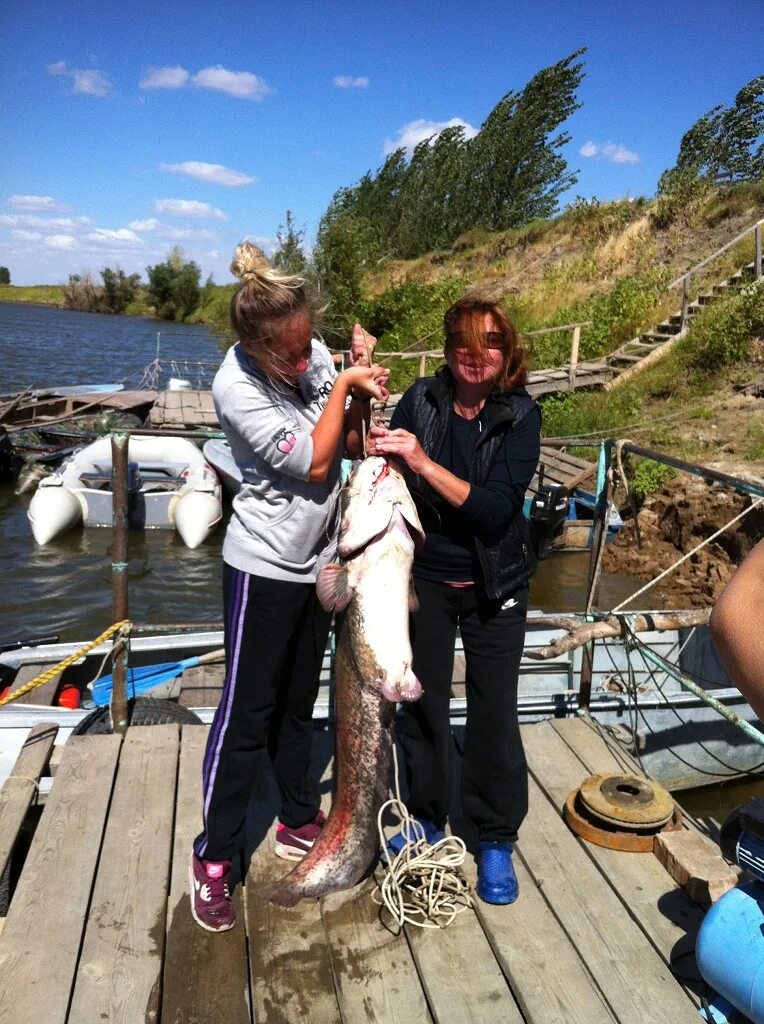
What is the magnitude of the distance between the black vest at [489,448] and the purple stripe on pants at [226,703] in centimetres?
77

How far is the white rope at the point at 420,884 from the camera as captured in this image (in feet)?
9.69

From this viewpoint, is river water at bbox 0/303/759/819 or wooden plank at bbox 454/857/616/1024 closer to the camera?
wooden plank at bbox 454/857/616/1024

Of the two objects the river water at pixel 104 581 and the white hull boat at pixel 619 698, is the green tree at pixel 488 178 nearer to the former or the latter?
the river water at pixel 104 581

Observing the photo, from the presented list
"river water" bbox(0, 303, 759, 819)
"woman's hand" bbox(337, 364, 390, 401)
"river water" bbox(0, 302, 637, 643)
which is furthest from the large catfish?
"river water" bbox(0, 302, 637, 643)

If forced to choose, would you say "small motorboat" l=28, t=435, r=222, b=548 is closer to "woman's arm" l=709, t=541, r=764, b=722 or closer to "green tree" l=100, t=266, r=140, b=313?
"woman's arm" l=709, t=541, r=764, b=722

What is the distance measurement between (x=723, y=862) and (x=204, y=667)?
4224 millimetres

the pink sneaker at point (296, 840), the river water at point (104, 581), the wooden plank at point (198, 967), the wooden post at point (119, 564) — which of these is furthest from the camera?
the river water at point (104, 581)

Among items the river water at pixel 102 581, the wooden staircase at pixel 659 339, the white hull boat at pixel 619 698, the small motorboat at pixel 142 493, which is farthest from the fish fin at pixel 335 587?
the wooden staircase at pixel 659 339

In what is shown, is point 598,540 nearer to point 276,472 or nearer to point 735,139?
point 276,472

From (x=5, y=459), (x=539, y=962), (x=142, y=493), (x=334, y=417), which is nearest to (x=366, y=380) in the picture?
(x=334, y=417)

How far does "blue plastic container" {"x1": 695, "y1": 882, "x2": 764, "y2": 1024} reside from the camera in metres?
2.24

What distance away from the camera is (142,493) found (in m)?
15.9

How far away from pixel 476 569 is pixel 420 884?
1.21 metres

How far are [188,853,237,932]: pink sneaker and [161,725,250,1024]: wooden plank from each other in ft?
0.12
